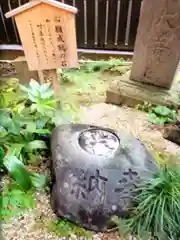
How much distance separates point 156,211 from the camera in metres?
1.56

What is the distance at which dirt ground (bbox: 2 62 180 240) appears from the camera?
5.35ft

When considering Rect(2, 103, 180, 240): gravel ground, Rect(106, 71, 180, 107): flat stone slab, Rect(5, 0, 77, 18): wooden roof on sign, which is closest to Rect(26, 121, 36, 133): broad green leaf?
Rect(2, 103, 180, 240): gravel ground

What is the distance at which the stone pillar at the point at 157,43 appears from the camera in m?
2.54

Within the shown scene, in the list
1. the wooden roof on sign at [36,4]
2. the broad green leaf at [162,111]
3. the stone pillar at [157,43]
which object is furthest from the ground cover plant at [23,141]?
the stone pillar at [157,43]

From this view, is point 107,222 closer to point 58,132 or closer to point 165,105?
point 58,132

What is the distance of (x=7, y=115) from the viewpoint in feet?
6.62

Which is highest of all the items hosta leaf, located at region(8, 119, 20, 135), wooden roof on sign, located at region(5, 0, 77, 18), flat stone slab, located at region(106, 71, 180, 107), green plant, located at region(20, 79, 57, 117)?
wooden roof on sign, located at region(5, 0, 77, 18)

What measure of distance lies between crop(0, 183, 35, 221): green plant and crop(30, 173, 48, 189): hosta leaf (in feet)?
0.25

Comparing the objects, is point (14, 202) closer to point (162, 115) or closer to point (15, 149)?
point (15, 149)

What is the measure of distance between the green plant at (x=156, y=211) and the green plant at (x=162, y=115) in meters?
1.05

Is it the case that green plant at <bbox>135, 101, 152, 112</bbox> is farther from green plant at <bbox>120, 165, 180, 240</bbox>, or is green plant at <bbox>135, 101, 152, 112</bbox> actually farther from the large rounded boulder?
green plant at <bbox>120, 165, 180, 240</bbox>

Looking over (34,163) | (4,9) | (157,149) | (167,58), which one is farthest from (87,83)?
(4,9)

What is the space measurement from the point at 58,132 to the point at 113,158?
0.45 meters

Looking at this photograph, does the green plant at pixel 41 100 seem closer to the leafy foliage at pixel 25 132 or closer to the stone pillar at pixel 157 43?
the leafy foliage at pixel 25 132
